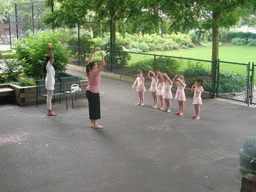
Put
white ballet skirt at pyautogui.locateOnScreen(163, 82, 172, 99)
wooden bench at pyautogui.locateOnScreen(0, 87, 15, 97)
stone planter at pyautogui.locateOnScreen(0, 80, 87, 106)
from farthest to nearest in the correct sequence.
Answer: wooden bench at pyautogui.locateOnScreen(0, 87, 15, 97), stone planter at pyautogui.locateOnScreen(0, 80, 87, 106), white ballet skirt at pyautogui.locateOnScreen(163, 82, 172, 99)

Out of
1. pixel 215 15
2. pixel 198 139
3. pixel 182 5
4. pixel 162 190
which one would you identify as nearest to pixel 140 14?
pixel 182 5

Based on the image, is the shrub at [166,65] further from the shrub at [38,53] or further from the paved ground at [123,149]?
the shrub at [38,53]

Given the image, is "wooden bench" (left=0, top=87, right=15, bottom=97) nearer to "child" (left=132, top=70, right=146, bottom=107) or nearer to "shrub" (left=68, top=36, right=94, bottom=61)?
"child" (left=132, top=70, right=146, bottom=107)

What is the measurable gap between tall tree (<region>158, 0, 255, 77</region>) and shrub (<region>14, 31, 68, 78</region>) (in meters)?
4.55

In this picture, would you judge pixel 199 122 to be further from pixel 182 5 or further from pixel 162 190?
pixel 182 5

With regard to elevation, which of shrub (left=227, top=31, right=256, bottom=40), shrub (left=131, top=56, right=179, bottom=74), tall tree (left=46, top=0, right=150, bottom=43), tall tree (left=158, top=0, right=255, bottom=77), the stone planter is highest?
shrub (left=227, top=31, right=256, bottom=40)

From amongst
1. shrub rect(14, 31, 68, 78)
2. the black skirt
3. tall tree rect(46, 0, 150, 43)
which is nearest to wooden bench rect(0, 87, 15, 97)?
shrub rect(14, 31, 68, 78)

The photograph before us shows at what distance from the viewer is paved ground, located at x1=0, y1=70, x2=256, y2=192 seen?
16.8 ft

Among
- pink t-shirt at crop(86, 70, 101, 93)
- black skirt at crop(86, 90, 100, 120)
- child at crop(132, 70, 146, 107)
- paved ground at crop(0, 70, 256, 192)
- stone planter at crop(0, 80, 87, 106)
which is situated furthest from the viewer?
stone planter at crop(0, 80, 87, 106)

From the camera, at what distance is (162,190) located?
484cm

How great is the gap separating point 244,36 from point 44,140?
44327 mm

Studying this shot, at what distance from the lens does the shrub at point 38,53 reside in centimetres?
1174

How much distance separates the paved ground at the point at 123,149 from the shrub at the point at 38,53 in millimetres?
2080

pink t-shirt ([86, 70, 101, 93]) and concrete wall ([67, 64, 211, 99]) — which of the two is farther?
concrete wall ([67, 64, 211, 99])
